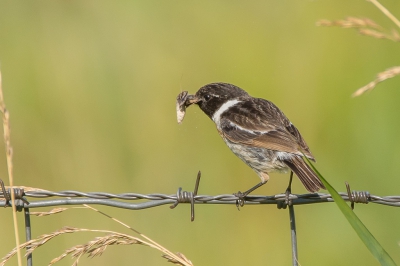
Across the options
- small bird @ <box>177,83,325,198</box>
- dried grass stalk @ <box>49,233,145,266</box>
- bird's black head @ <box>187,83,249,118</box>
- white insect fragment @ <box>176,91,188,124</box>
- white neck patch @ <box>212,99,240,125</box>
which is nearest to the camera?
dried grass stalk @ <box>49,233,145,266</box>

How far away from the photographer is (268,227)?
276 inches

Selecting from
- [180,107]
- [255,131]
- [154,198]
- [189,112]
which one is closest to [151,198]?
[154,198]

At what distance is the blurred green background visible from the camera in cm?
672

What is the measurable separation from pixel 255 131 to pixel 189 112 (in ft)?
7.09

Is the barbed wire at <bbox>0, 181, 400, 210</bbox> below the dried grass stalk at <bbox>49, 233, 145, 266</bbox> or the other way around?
the other way around

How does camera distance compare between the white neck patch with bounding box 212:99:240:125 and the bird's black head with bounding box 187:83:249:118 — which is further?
the bird's black head with bounding box 187:83:249:118

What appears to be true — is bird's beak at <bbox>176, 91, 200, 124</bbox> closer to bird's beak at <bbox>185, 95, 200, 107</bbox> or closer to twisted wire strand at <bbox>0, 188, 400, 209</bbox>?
bird's beak at <bbox>185, 95, 200, 107</bbox>

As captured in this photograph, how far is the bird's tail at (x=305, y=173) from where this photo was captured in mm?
4887

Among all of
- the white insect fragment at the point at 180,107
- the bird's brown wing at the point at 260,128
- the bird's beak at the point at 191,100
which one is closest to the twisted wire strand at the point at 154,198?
the bird's brown wing at the point at 260,128

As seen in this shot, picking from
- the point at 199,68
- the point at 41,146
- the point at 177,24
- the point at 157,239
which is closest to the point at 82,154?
the point at 41,146

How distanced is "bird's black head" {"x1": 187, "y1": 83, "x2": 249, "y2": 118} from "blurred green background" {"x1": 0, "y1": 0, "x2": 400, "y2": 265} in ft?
3.28

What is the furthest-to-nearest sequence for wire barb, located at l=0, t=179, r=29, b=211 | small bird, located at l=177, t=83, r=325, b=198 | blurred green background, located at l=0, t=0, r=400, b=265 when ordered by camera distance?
1. blurred green background, located at l=0, t=0, r=400, b=265
2. small bird, located at l=177, t=83, r=325, b=198
3. wire barb, located at l=0, t=179, r=29, b=211

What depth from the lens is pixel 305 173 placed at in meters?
5.11

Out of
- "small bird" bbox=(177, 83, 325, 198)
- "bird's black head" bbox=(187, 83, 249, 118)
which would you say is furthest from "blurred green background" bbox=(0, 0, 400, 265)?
"small bird" bbox=(177, 83, 325, 198)
